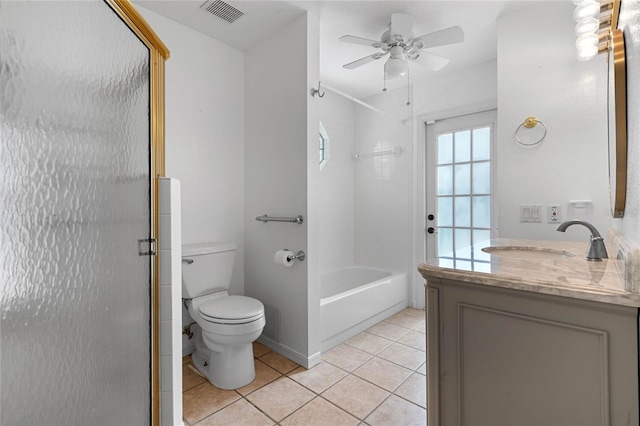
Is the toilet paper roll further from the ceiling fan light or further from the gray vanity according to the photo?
the ceiling fan light

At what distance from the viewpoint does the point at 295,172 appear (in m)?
2.10

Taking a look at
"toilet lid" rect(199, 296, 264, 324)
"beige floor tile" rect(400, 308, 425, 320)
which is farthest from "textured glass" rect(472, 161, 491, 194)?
"toilet lid" rect(199, 296, 264, 324)

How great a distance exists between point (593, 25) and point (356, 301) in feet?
7.23

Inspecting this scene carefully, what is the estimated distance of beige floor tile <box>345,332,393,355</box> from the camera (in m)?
2.28

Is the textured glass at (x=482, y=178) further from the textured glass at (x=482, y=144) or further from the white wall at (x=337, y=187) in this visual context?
the white wall at (x=337, y=187)

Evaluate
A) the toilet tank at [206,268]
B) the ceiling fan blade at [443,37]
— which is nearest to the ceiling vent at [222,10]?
the ceiling fan blade at [443,37]

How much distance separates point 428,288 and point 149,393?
1168mm

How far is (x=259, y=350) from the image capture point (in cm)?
227

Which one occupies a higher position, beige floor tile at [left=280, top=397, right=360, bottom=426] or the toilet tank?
the toilet tank

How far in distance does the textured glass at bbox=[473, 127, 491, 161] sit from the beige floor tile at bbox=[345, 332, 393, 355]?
1896 mm

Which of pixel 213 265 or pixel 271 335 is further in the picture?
pixel 271 335

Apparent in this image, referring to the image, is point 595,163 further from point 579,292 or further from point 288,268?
point 288,268

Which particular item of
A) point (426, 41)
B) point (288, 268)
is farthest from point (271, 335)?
point (426, 41)

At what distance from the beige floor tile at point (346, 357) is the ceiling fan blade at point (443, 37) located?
217 centimetres
